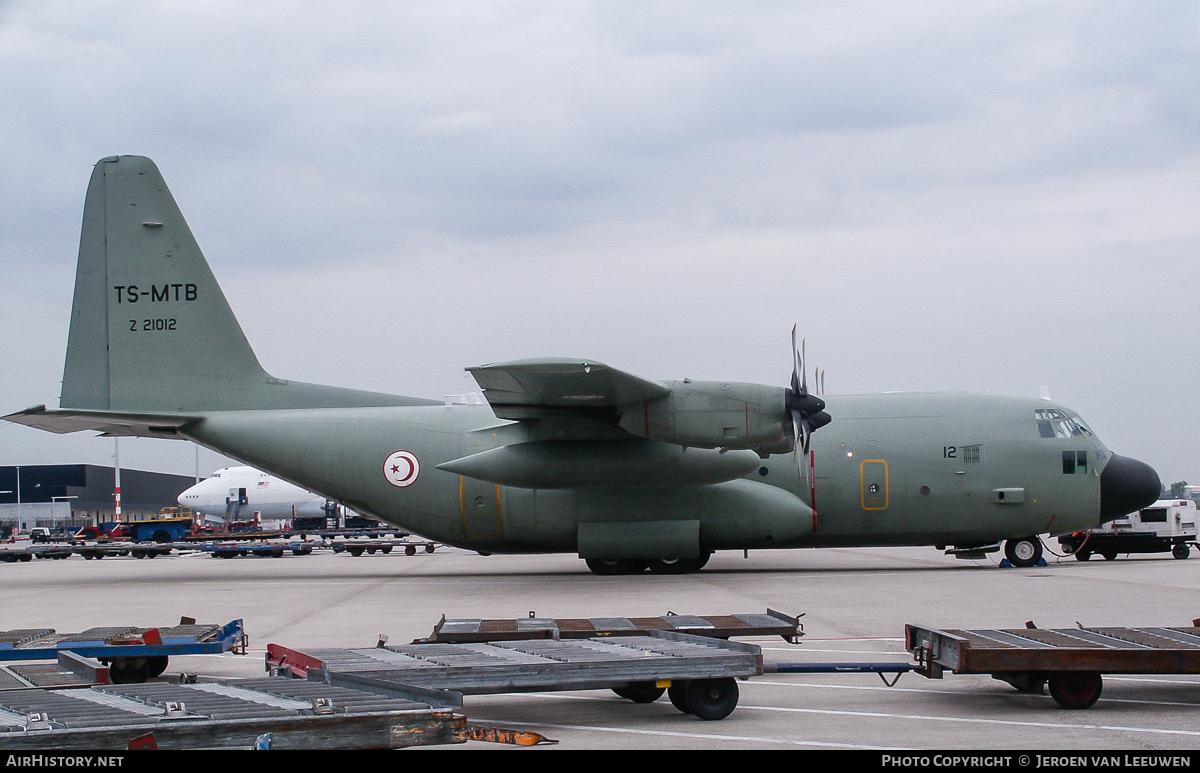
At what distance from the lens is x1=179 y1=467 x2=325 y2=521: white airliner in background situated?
6200 cm

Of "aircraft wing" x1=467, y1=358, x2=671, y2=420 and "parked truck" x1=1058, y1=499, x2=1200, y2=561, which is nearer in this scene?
"aircraft wing" x1=467, y1=358, x2=671, y2=420

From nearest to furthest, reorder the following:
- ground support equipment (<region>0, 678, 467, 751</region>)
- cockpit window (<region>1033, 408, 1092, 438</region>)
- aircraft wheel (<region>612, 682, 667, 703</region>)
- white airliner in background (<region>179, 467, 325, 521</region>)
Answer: ground support equipment (<region>0, 678, 467, 751</region>), aircraft wheel (<region>612, 682, 667, 703</region>), cockpit window (<region>1033, 408, 1092, 438</region>), white airliner in background (<region>179, 467, 325, 521</region>)

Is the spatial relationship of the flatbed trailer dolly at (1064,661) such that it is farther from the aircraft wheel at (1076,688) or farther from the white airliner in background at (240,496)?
the white airliner in background at (240,496)

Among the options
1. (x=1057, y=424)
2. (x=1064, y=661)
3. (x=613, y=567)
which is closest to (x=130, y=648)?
(x=1064, y=661)

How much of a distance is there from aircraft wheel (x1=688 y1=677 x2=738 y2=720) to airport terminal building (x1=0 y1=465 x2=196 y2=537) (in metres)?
98.5

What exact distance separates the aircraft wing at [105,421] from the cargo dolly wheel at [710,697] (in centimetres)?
1872

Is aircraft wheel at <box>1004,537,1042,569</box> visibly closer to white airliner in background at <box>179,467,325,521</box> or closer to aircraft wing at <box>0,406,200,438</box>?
aircraft wing at <box>0,406,200,438</box>

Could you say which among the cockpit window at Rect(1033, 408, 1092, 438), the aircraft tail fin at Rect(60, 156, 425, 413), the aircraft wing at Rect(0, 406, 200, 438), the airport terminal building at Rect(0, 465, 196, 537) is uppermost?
the aircraft tail fin at Rect(60, 156, 425, 413)

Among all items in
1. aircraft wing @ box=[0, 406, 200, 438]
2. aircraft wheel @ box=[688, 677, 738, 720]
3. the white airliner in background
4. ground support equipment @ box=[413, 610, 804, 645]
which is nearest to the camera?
aircraft wheel @ box=[688, 677, 738, 720]

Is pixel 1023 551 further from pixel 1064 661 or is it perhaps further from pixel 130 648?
pixel 130 648

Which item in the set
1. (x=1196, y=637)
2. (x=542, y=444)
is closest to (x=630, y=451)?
(x=542, y=444)

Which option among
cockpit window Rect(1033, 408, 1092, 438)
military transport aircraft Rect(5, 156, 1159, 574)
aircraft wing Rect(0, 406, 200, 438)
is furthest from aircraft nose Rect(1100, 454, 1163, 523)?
aircraft wing Rect(0, 406, 200, 438)

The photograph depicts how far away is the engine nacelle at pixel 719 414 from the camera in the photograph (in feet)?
63.8

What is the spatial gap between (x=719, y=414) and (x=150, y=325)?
13.6 meters
